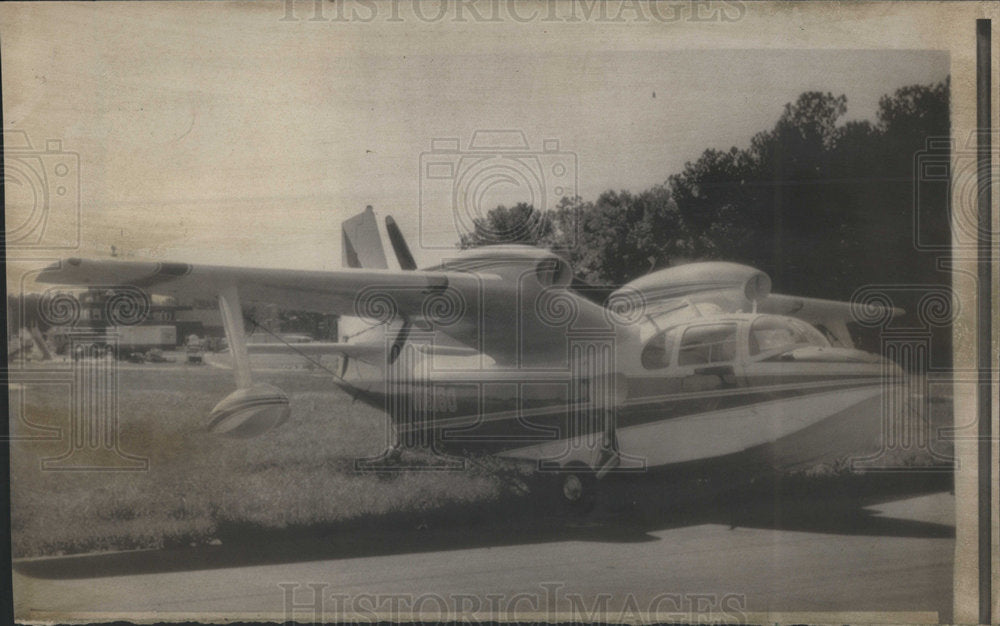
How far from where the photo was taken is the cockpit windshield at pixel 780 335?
11.3ft

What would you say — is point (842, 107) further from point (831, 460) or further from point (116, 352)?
point (116, 352)

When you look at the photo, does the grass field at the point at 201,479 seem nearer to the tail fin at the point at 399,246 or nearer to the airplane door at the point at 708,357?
the tail fin at the point at 399,246

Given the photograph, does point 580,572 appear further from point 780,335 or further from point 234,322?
point 234,322

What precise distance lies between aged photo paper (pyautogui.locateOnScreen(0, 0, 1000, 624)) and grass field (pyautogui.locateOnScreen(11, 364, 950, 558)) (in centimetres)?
1

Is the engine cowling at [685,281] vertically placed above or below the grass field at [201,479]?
above

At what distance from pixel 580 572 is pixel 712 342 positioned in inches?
48.8

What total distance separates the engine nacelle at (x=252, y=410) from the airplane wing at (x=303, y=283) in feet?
1.36

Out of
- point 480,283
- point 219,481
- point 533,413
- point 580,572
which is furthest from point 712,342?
point 219,481

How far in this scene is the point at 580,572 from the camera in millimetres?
3555

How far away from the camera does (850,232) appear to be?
351cm

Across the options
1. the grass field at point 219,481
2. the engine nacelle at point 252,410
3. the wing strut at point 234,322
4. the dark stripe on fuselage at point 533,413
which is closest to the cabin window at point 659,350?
the dark stripe on fuselage at point 533,413

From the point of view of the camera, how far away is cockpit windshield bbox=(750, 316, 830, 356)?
345 cm

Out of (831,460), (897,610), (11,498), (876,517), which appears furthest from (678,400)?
(11,498)

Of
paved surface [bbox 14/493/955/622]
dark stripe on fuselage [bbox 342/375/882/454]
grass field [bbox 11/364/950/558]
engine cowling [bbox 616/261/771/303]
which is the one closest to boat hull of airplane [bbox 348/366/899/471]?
dark stripe on fuselage [bbox 342/375/882/454]
